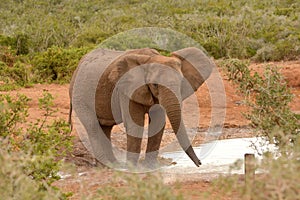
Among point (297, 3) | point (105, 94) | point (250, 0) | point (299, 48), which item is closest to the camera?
point (105, 94)

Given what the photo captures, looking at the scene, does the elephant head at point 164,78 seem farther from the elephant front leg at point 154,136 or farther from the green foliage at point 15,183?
the green foliage at point 15,183

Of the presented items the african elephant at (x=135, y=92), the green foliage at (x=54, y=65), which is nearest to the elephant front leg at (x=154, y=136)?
the african elephant at (x=135, y=92)

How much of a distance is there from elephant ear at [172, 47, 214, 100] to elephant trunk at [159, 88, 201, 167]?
0.67 metres

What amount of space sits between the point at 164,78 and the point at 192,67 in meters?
0.75

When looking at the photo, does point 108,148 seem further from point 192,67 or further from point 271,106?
point 271,106

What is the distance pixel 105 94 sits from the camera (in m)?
7.91

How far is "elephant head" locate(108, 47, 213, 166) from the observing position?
6703 millimetres

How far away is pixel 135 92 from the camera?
7.29 meters

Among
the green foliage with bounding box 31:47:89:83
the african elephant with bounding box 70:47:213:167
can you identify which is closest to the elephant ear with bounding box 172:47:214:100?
the african elephant with bounding box 70:47:213:167

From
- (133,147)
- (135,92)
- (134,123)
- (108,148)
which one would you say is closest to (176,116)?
(135,92)

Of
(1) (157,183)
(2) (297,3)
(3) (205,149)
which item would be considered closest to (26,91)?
(3) (205,149)

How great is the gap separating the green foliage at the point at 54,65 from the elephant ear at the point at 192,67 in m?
8.98

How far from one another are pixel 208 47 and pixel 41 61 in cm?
625

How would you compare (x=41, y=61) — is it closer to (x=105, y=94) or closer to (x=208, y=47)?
(x=208, y=47)
